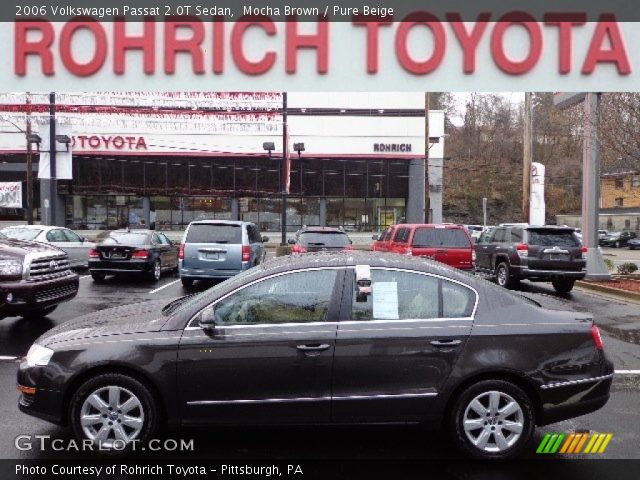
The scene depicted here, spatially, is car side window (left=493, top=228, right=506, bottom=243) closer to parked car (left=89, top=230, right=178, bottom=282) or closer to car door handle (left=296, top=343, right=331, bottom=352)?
parked car (left=89, top=230, right=178, bottom=282)

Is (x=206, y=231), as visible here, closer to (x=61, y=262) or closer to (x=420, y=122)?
(x=61, y=262)

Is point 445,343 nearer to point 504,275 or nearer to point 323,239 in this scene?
point 323,239

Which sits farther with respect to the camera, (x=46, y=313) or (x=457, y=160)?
(x=457, y=160)

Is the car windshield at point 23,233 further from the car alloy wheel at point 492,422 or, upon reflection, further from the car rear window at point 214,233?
the car alloy wheel at point 492,422

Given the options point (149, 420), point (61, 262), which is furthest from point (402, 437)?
point (61, 262)

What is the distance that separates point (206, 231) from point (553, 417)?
9659 mm

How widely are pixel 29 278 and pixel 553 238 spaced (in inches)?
451

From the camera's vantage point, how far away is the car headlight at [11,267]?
24.6 ft

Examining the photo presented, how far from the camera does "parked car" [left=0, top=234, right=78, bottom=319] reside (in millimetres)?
7457

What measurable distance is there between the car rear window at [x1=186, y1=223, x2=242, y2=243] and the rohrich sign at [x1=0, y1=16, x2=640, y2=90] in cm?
356

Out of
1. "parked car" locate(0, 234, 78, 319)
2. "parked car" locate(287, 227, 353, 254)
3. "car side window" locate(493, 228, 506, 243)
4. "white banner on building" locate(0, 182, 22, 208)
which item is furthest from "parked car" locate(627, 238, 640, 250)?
"white banner on building" locate(0, 182, 22, 208)

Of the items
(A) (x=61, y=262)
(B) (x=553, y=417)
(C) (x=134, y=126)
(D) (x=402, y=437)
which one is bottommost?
(D) (x=402, y=437)

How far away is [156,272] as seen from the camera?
14.7 meters

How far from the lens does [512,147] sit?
6675 cm
